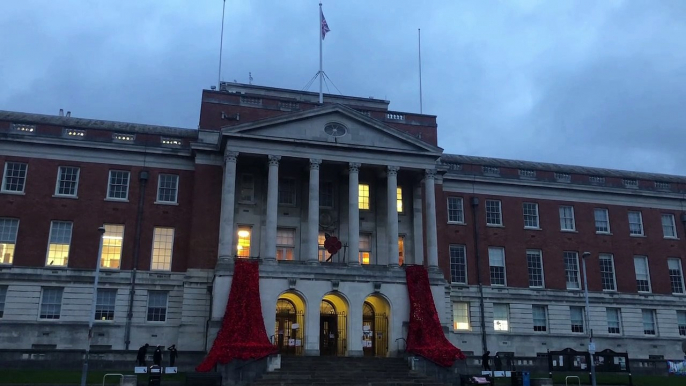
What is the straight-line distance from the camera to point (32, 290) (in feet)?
134

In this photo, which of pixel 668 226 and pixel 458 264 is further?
pixel 668 226

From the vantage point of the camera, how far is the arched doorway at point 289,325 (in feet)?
133

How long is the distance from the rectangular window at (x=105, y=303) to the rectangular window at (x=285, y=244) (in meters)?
11.1

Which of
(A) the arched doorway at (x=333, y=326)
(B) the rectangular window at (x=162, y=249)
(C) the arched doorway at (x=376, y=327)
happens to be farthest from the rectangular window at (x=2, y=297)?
(C) the arched doorway at (x=376, y=327)

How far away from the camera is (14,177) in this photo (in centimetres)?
4272

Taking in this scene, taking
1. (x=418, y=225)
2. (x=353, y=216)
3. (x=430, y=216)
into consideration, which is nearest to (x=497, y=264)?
(x=418, y=225)

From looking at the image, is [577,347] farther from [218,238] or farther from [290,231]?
[218,238]

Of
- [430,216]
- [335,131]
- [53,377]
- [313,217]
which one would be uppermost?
[335,131]

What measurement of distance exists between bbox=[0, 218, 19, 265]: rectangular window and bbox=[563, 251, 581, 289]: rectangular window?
40.4 m

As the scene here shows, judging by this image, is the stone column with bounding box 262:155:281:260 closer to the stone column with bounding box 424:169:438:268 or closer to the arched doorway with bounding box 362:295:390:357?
the arched doorway with bounding box 362:295:390:357

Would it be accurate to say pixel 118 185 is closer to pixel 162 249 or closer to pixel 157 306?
pixel 162 249

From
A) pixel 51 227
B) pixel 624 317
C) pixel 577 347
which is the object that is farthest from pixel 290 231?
pixel 624 317

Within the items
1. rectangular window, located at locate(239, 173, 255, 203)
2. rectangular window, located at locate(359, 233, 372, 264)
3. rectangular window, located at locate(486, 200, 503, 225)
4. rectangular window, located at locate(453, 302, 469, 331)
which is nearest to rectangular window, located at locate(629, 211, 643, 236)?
rectangular window, located at locate(486, 200, 503, 225)

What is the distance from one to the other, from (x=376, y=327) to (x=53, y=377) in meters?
19.9
